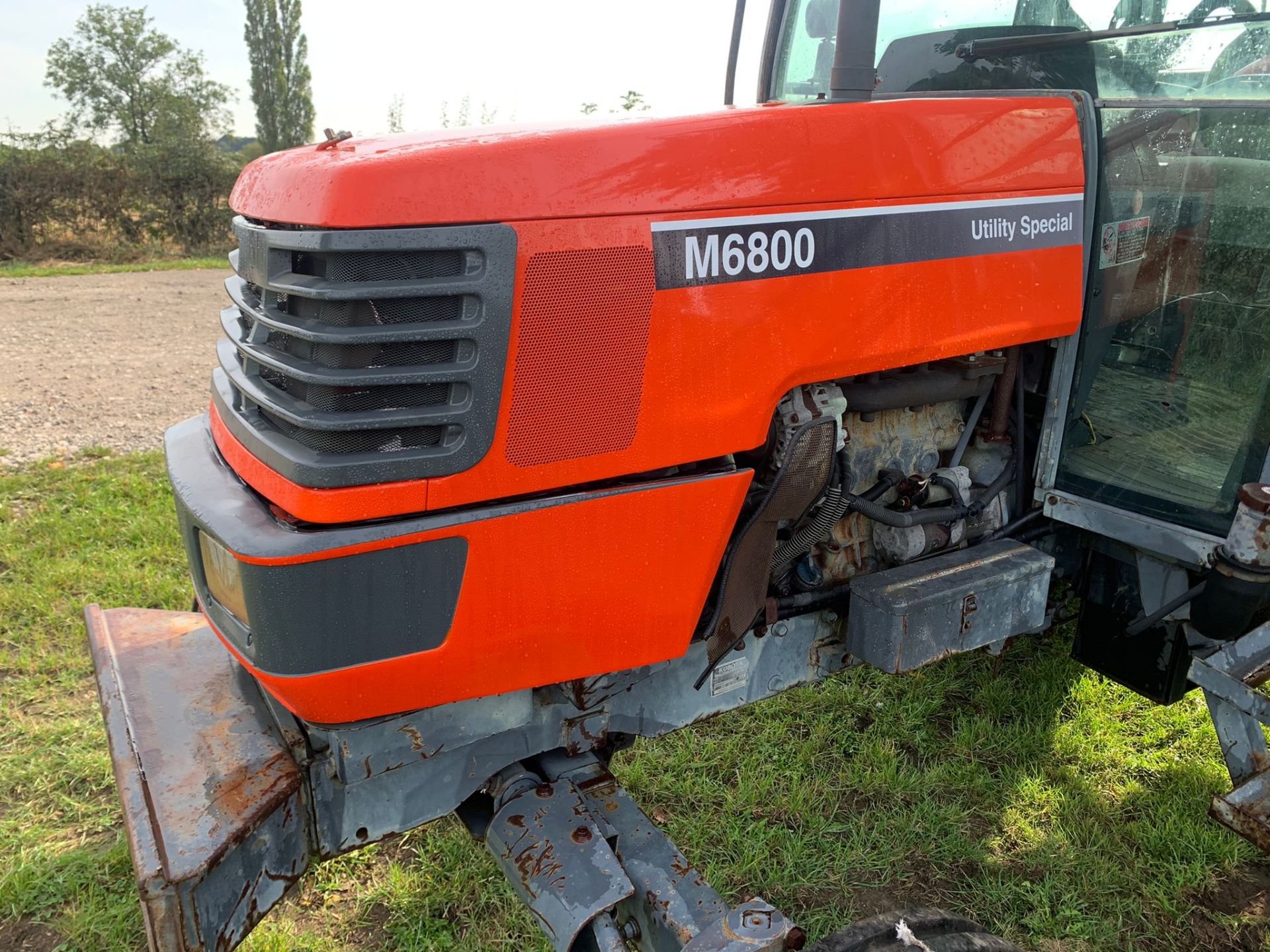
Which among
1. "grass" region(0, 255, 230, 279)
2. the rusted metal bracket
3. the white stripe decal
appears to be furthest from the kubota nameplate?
"grass" region(0, 255, 230, 279)

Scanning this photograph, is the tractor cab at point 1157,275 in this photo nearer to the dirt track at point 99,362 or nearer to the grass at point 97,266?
the dirt track at point 99,362

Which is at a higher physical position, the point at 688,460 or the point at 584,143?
the point at 584,143

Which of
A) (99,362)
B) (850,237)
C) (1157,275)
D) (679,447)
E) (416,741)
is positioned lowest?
(99,362)

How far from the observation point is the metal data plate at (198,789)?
A: 1.62 metres

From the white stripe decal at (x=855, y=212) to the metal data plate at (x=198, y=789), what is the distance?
4.25 ft

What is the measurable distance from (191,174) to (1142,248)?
Result: 17032 mm

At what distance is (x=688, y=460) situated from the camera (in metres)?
1.78

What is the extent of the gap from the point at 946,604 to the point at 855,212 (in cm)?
94

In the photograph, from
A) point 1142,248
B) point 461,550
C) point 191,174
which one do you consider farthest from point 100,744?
point 191,174

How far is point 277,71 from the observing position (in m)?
27.7

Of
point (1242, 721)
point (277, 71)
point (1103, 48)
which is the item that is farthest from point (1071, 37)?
point (277, 71)

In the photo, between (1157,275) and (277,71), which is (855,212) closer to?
(1157,275)

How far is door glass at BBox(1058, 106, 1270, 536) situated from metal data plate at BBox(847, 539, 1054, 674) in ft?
1.13

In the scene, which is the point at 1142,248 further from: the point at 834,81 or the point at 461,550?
the point at 461,550
